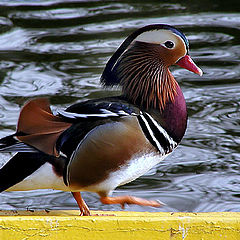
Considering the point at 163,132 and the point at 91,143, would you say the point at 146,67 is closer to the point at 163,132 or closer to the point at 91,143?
the point at 163,132

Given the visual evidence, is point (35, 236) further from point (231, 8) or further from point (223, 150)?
point (231, 8)

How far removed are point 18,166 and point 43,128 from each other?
20 centimetres

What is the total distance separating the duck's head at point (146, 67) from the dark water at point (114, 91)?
1.02 m

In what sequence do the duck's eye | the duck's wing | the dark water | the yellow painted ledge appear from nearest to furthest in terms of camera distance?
the yellow painted ledge < the duck's wing < the duck's eye < the dark water

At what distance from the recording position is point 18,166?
108 inches

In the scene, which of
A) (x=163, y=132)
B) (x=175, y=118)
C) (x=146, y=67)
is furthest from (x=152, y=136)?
(x=146, y=67)

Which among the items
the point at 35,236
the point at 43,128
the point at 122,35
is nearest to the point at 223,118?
the point at 122,35

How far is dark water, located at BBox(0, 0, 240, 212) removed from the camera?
4020 millimetres

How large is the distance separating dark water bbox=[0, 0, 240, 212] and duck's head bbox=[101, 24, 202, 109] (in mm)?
1024

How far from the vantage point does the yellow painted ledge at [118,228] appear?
92.5 inches

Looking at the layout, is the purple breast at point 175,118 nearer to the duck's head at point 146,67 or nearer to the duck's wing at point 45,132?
the duck's head at point 146,67

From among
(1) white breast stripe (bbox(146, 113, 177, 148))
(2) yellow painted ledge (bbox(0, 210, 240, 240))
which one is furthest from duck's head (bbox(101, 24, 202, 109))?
(2) yellow painted ledge (bbox(0, 210, 240, 240))

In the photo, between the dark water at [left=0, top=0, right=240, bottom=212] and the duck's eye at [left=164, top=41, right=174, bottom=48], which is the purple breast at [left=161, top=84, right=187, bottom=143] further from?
the dark water at [left=0, top=0, right=240, bottom=212]

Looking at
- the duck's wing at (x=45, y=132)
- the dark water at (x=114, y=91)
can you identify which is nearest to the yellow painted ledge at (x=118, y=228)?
the duck's wing at (x=45, y=132)
